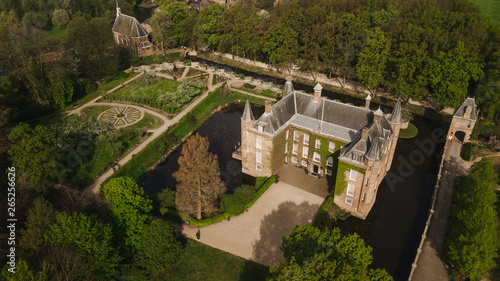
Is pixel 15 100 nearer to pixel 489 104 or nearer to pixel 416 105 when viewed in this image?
pixel 416 105

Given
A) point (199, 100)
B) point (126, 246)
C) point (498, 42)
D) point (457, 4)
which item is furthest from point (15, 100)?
point (457, 4)

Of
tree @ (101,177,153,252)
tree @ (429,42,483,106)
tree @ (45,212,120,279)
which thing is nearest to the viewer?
tree @ (45,212,120,279)

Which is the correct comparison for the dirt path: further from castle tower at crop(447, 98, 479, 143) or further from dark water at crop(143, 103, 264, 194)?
dark water at crop(143, 103, 264, 194)

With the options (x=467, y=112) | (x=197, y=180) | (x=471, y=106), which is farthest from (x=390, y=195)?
(x=197, y=180)

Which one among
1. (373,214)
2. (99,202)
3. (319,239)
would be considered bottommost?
(373,214)

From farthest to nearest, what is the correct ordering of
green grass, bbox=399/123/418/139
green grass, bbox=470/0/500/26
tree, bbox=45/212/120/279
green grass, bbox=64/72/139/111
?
green grass, bbox=470/0/500/26 < green grass, bbox=64/72/139/111 < green grass, bbox=399/123/418/139 < tree, bbox=45/212/120/279

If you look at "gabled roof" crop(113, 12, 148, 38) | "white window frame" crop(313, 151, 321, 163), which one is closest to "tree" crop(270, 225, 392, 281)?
"white window frame" crop(313, 151, 321, 163)

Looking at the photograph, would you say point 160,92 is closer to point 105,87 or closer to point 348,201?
Result: point 105,87
